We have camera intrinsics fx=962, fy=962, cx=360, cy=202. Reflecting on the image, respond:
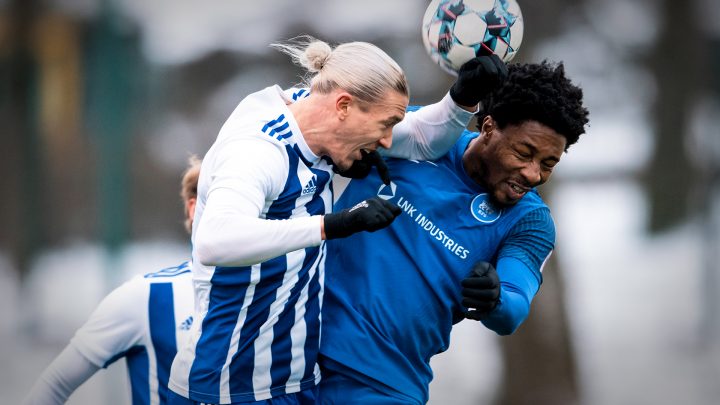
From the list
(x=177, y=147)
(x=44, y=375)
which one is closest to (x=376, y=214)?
(x=44, y=375)

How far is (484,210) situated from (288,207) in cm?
75

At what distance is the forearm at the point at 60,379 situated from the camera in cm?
363

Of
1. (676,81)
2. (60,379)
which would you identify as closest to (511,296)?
(60,379)

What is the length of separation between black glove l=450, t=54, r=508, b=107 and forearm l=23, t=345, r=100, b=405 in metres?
1.74

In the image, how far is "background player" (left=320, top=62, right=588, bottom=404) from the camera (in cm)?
325

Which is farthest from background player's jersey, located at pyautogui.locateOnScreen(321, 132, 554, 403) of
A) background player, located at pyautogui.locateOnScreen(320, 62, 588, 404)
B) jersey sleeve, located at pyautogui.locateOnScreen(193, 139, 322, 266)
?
jersey sleeve, located at pyautogui.locateOnScreen(193, 139, 322, 266)

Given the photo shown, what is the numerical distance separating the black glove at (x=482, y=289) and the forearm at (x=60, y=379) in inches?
62.9

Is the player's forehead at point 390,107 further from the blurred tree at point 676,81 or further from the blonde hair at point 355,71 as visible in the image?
the blurred tree at point 676,81

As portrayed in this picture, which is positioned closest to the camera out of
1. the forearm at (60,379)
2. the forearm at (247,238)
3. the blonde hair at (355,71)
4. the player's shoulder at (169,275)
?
the forearm at (247,238)

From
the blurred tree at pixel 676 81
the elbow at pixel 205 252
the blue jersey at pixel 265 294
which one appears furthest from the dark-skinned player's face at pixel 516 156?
the blurred tree at pixel 676 81

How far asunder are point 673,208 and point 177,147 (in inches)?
274

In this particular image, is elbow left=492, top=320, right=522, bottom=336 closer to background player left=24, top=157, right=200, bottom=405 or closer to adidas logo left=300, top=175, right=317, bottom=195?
adidas logo left=300, top=175, right=317, bottom=195

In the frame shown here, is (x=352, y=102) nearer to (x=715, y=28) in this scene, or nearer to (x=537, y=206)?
(x=537, y=206)

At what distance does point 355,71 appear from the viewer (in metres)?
3.04
